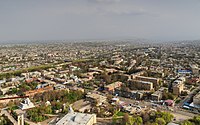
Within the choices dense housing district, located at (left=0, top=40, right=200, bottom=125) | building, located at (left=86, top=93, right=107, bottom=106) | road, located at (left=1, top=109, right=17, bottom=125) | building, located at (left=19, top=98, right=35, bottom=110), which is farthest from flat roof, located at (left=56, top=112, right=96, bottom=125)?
building, located at (left=19, top=98, right=35, bottom=110)

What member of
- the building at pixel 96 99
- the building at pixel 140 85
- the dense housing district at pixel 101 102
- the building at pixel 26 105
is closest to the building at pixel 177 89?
the dense housing district at pixel 101 102

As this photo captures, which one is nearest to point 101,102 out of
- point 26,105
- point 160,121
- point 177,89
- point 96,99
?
point 96,99

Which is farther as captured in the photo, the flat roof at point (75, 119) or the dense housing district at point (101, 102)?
the dense housing district at point (101, 102)

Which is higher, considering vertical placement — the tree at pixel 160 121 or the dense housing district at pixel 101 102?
the tree at pixel 160 121

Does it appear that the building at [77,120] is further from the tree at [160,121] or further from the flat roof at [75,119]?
the tree at [160,121]

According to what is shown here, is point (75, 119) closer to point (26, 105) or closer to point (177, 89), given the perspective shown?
point (26, 105)

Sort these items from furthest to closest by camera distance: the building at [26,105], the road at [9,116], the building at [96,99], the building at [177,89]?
the building at [177,89] < the building at [96,99] < the building at [26,105] < the road at [9,116]

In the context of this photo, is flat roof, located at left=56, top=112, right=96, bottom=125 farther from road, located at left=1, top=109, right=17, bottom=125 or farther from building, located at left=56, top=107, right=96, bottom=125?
road, located at left=1, top=109, right=17, bottom=125

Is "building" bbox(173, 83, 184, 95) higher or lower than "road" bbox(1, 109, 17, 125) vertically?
higher

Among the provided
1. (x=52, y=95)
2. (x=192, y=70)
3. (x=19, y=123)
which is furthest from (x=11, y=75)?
(x=192, y=70)

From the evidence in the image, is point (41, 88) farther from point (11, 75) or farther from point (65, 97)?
point (11, 75)

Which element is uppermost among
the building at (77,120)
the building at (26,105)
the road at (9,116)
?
the building at (77,120)

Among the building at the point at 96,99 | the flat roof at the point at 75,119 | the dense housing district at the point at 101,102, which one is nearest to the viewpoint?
the flat roof at the point at 75,119
